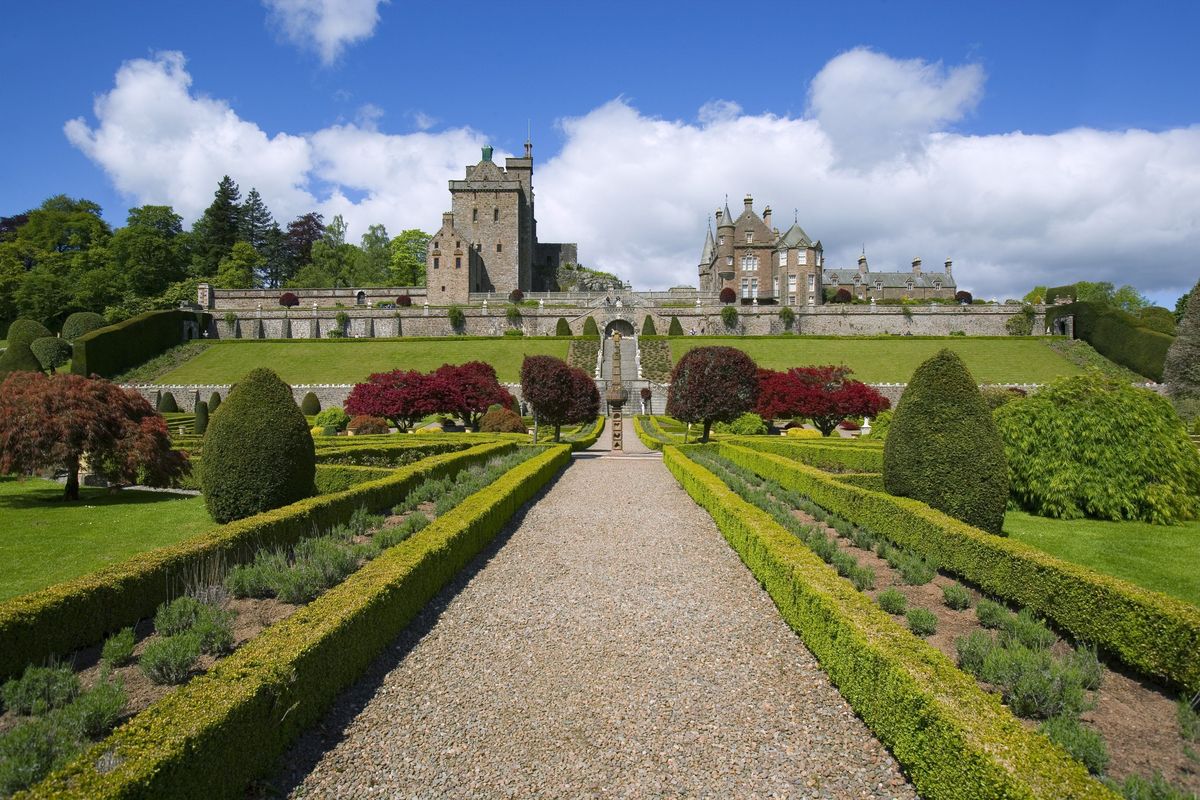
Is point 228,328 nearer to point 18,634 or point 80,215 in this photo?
point 80,215

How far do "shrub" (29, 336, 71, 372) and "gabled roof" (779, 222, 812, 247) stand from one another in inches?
2459

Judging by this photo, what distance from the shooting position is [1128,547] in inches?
344

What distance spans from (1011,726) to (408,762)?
353 centimetres

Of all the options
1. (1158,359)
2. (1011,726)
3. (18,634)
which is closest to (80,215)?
(18,634)

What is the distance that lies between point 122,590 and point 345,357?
49.5m

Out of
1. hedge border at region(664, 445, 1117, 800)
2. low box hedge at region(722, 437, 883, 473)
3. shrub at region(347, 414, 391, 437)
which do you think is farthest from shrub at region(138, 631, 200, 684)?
shrub at region(347, 414, 391, 437)

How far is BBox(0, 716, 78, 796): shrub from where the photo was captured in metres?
3.30

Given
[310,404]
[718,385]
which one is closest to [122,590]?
[718,385]

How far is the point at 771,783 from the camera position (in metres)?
A: 4.03

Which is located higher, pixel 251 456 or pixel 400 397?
pixel 400 397

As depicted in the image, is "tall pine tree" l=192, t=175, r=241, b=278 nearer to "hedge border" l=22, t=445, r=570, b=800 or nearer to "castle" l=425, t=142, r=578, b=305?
"castle" l=425, t=142, r=578, b=305

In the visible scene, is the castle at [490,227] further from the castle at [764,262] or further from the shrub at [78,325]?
the shrub at [78,325]

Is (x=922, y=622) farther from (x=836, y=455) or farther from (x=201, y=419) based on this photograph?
(x=201, y=419)

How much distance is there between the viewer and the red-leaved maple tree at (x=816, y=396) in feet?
89.3
